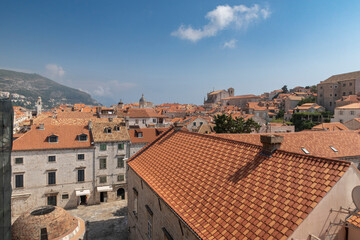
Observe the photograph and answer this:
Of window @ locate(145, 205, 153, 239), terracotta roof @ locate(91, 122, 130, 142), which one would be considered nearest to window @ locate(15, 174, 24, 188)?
terracotta roof @ locate(91, 122, 130, 142)

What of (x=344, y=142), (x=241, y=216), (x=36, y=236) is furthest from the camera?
(x=344, y=142)

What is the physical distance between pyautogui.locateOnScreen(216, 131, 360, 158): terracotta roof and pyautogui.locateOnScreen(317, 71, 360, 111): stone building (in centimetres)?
7312

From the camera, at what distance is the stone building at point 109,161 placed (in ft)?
103

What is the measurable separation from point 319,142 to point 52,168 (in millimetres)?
33097

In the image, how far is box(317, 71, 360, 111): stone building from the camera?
80.1 metres

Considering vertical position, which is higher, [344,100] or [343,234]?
[344,100]

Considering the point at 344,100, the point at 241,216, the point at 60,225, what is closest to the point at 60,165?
the point at 60,225

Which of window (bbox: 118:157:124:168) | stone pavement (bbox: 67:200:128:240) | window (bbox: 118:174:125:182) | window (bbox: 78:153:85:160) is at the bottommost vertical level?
stone pavement (bbox: 67:200:128:240)

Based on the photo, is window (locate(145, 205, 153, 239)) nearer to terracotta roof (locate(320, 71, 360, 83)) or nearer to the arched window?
the arched window

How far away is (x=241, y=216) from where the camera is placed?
702 cm

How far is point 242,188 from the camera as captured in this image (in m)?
8.11

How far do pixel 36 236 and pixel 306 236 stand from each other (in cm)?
1952

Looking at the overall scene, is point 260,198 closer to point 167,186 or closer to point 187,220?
point 187,220

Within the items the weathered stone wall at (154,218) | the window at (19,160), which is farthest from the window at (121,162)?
the weathered stone wall at (154,218)
